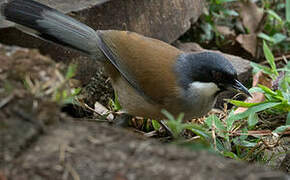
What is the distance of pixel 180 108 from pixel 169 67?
1.33 ft

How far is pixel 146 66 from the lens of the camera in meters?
4.34

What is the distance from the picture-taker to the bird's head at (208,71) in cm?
416

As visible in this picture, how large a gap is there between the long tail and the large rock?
45cm

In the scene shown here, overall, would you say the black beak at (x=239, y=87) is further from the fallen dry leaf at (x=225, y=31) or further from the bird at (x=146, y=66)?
the fallen dry leaf at (x=225, y=31)

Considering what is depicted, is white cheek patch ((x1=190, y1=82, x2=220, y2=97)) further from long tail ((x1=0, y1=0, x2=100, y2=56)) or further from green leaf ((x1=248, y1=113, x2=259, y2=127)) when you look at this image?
long tail ((x1=0, y1=0, x2=100, y2=56))

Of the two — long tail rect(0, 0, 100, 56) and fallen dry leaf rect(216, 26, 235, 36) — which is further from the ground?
long tail rect(0, 0, 100, 56)

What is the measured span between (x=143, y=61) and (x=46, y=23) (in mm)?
955

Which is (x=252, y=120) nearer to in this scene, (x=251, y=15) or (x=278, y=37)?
(x=278, y=37)

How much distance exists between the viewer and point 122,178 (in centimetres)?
209

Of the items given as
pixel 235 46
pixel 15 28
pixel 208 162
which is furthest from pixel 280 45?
pixel 208 162

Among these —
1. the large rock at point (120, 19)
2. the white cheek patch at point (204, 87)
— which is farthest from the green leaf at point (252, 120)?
the large rock at point (120, 19)

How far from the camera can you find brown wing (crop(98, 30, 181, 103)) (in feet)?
13.9

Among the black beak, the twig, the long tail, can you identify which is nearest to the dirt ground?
the twig

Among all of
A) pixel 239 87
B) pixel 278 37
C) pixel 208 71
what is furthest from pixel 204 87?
pixel 278 37
